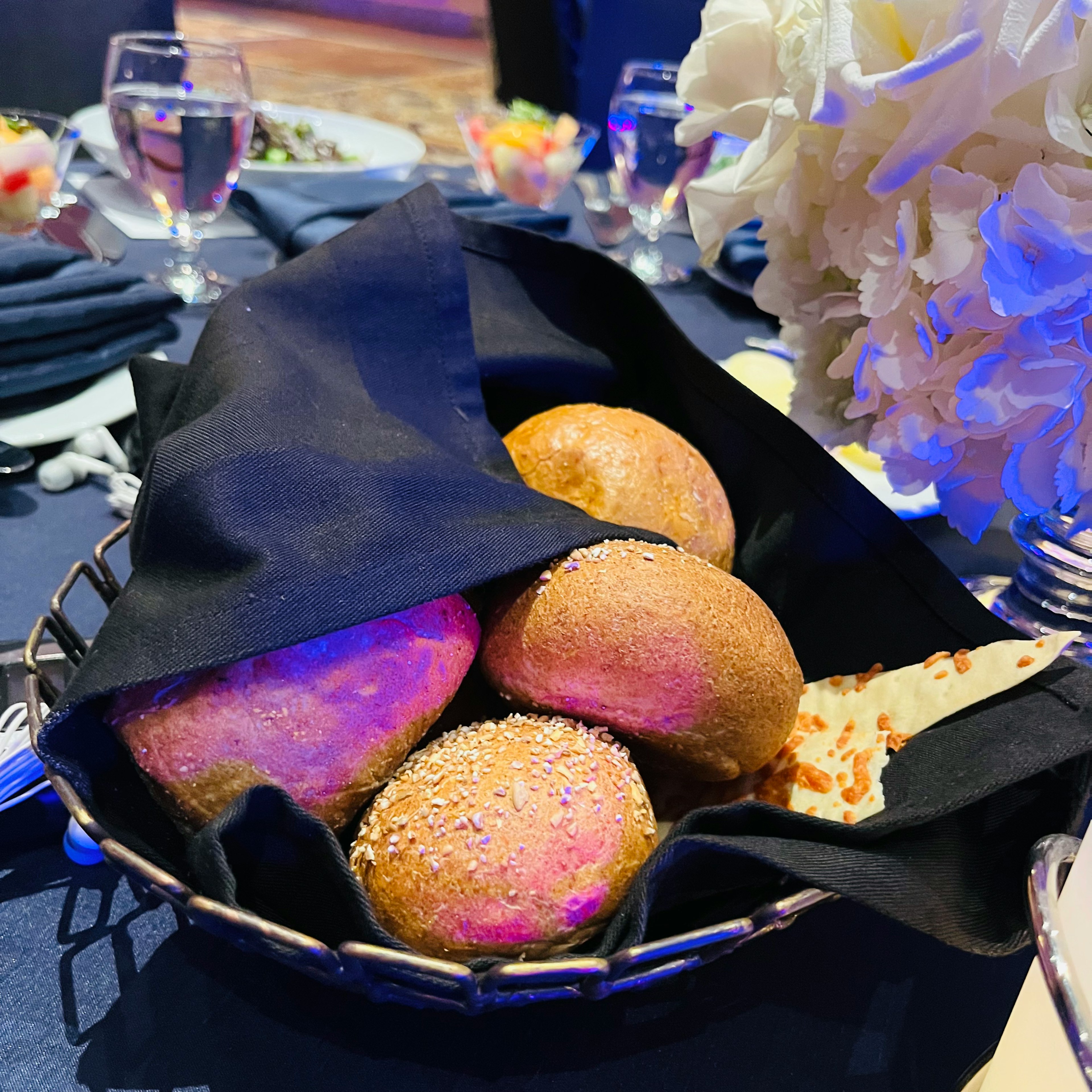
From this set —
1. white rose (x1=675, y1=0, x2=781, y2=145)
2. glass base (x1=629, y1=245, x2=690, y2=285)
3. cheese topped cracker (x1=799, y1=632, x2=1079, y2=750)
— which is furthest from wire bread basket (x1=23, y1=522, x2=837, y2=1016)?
glass base (x1=629, y1=245, x2=690, y2=285)

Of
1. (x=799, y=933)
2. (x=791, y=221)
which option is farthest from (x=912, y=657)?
Answer: (x=791, y=221)

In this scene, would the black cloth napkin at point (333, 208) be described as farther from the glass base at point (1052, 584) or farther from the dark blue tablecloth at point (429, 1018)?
the dark blue tablecloth at point (429, 1018)

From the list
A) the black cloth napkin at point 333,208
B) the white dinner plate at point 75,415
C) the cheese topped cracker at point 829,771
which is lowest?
the cheese topped cracker at point 829,771

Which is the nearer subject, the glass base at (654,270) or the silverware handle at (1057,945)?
the silverware handle at (1057,945)

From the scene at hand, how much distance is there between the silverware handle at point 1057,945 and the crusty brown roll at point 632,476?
0.89ft

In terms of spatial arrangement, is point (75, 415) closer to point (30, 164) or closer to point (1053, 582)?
point (30, 164)

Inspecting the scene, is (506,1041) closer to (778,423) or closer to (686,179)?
(778,423)

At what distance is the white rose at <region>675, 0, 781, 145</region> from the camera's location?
55 cm

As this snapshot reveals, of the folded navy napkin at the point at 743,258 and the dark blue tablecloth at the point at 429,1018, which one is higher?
the folded navy napkin at the point at 743,258

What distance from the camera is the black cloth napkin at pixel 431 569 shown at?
14.3 inches

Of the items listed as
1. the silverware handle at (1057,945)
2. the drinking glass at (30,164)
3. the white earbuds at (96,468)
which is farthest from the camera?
the drinking glass at (30,164)

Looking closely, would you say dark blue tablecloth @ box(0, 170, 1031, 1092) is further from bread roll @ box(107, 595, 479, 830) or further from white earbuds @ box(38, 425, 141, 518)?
white earbuds @ box(38, 425, 141, 518)

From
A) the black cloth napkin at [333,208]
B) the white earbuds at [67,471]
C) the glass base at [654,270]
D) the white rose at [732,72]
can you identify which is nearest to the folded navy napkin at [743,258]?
the glass base at [654,270]

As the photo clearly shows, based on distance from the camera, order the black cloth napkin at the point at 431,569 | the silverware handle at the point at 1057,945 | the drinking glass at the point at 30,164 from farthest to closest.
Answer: the drinking glass at the point at 30,164, the black cloth napkin at the point at 431,569, the silverware handle at the point at 1057,945
